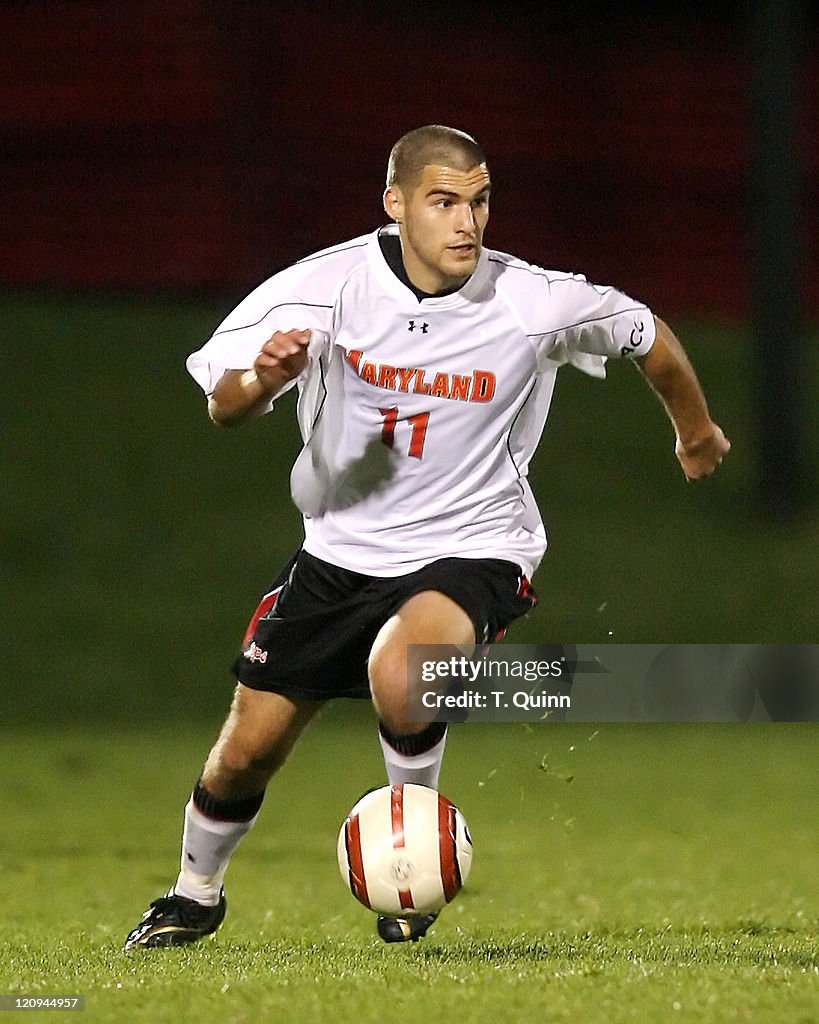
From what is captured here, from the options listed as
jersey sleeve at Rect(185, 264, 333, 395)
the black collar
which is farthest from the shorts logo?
the black collar

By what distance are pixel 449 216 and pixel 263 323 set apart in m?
0.54

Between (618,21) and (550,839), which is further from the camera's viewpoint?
(618,21)

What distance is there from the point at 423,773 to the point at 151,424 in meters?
11.6

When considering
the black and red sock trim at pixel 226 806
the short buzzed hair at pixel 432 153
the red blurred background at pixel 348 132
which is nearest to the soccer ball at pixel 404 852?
the black and red sock trim at pixel 226 806

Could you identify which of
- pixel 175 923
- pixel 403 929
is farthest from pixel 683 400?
pixel 175 923

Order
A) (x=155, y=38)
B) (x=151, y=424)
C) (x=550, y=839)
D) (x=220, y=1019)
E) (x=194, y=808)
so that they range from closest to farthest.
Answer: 1. (x=220, y=1019)
2. (x=194, y=808)
3. (x=550, y=839)
4. (x=151, y=424)
5. (x=155, y=38)

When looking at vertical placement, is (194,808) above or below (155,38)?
above

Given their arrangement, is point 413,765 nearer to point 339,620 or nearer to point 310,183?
point 339,620

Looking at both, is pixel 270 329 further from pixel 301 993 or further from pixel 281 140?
pixel 281 140

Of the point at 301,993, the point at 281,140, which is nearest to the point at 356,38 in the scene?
the point at 281,140

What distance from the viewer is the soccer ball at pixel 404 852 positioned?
184 inches

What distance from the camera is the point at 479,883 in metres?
7.11

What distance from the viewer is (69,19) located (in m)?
18.0

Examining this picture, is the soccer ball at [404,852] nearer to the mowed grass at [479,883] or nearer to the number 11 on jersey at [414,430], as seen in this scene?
the mowed grass at [479,883]
